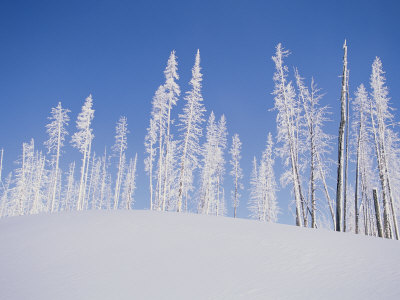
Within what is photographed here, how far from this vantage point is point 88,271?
6.33 m

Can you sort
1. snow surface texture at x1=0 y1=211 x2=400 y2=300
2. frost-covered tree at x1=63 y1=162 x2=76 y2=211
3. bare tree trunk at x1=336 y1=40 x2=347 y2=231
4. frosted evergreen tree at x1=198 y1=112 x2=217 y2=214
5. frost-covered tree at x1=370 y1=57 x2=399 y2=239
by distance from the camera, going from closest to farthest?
1. snow surface texture at x1=0 y1=211 x2=400 y2=300
2. bare tree trunk at x1=336 y1=40 x2=347 y2=231
3. frost-covered tree at x1=370 y1=57 x2=399 y2=239
4. frosted evergreen tree at x1=198 y1=112 x2=217 y2=214
5. frost-covered tree at x1=63 y1=162 x2=76 y2=211

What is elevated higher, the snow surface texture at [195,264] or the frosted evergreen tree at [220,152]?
the frosted evergreen tree at [220,152]

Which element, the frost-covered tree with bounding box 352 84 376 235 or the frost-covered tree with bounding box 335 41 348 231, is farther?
the frost-covered tree with bounding box 352 84 376 235

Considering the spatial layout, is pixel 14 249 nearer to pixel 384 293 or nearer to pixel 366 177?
pixel 384 293

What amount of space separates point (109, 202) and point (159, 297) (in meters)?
50.9

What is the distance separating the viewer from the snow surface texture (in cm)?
504

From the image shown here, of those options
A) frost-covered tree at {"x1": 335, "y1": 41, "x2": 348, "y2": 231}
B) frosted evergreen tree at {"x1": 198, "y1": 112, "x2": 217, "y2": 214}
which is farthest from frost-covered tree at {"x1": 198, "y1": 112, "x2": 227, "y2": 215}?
frost-covered tree at {"x1": 335, "y1": 41, "x2": 348, "y2": 231}

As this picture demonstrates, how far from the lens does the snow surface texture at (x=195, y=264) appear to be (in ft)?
16.5

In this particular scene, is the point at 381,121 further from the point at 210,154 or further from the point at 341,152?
the point at 210,154

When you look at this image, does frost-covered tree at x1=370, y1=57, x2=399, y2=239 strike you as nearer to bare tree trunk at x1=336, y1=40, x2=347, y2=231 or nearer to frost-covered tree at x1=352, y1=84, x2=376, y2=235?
frost-covered tree at x1=352, y1=84, x2=376, y2=235

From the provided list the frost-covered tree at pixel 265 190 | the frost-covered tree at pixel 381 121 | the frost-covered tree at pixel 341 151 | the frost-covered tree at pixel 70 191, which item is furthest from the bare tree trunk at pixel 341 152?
the frost-covered tree at pixel 70 191

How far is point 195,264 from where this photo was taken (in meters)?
6.34

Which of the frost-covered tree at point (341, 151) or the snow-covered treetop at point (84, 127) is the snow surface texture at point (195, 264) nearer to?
the frost-covered tree at point (341, 151)

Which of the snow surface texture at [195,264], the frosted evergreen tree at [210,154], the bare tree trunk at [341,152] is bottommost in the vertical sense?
the snow surface texture at [195,264]
